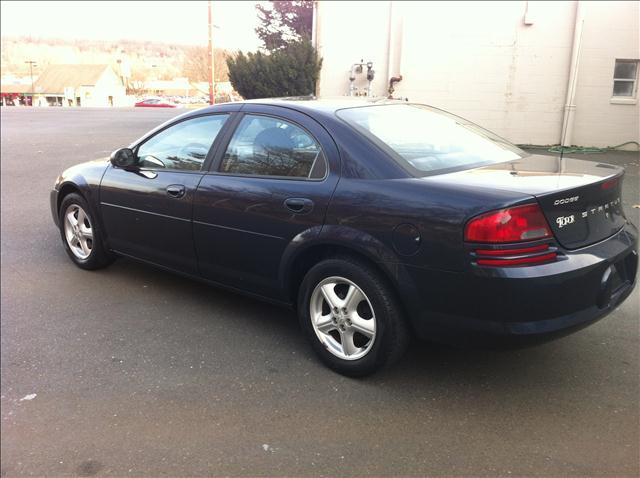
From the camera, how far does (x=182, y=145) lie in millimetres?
4152

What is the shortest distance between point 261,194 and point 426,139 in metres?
1.08

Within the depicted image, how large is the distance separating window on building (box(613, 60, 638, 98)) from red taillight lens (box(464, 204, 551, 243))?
560 inches

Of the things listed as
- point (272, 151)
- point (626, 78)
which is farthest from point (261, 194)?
point (626, 78)

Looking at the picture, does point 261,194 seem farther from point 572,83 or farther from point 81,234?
point 572,83

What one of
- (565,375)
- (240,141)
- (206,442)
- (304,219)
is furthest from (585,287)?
(240,141)

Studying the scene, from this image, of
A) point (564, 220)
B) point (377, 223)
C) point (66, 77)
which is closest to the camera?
point (564, 220)

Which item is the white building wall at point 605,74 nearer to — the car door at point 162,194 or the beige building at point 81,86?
the car door at point 162,194

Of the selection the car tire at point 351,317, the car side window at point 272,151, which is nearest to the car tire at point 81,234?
the car side window at point 272,151

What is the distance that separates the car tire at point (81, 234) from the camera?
4.80 meters

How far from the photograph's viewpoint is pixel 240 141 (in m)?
3.75

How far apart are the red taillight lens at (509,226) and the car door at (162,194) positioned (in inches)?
80.9

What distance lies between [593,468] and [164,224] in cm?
307

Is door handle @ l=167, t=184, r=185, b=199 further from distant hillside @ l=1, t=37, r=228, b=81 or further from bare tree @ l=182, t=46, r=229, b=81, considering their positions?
bare tree @ l=182, t=46, r=229, b=81

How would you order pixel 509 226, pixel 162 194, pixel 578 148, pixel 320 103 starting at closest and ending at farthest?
1. pixel 509 226
2. pixel 320 103
3. pixel 162 194
4. pixel 578 148
